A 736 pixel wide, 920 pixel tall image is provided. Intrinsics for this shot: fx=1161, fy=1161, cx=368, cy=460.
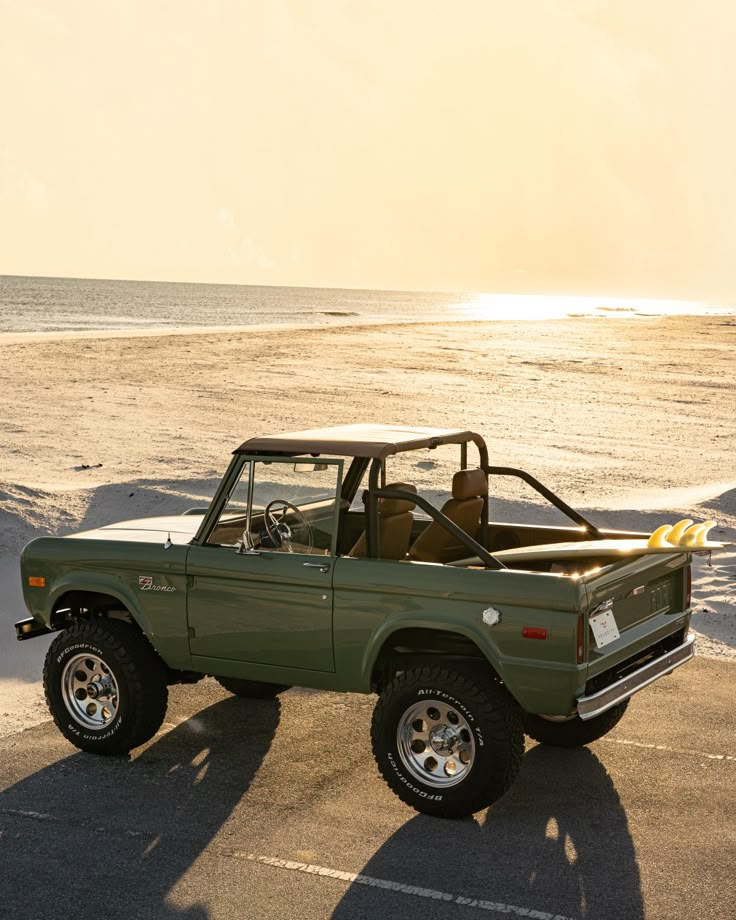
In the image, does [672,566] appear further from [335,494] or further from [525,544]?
[335,494]

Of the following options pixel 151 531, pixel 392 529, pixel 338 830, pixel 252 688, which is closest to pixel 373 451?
pixel 392 529

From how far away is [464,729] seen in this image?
652 cm

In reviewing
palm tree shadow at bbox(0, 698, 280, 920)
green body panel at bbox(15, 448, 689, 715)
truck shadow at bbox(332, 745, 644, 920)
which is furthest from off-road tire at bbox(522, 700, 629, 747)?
palm tree shadow at bbox(0, 698, 280, 920)

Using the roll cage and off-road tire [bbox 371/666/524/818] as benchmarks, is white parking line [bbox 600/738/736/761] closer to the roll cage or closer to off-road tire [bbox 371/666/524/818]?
the roll cage

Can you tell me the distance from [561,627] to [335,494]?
1.69 m

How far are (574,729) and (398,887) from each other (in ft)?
7.70

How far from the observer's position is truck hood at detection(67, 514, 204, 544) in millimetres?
7660

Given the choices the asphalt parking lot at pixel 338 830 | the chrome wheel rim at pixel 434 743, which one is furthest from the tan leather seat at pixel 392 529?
the asphalt parking lot at pixel 338 830

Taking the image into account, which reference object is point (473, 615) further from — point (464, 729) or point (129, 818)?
point (129, 818)

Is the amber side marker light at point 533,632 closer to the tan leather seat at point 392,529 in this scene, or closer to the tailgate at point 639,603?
the tailgate at point 639,603

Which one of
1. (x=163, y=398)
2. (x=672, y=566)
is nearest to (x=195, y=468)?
(x=163, y=398)

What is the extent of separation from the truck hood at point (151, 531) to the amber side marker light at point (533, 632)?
8.07 ft

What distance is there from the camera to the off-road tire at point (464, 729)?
6.35 meters

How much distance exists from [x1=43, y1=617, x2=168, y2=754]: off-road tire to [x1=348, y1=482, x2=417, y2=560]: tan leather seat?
5.16 feet
